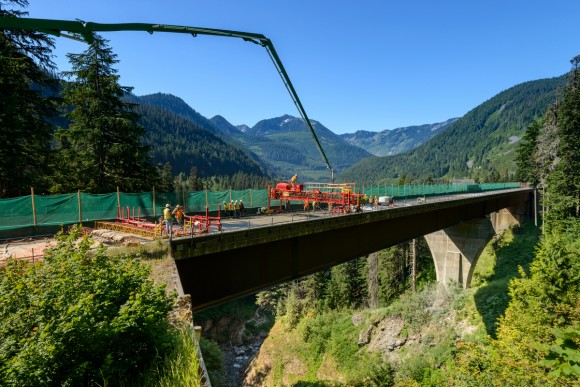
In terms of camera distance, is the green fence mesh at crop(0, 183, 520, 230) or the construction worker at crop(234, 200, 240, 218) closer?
the green fence mesh at crop(0, 183, 520, 230)

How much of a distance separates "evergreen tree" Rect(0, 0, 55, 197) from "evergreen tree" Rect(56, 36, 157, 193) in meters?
1.86

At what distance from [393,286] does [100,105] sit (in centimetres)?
5604

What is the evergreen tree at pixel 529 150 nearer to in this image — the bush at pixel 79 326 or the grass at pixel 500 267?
the grass at pixel 500 267

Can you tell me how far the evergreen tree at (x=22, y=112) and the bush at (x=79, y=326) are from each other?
17.8m

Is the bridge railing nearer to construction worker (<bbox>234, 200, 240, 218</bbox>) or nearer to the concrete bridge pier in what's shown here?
construction worker (<bbox>234, 200, 240, 218</bbox>)

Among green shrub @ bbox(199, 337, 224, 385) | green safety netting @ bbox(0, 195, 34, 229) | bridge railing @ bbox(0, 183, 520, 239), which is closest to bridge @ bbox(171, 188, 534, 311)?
bridge railing @ bbox(0, 183, 520, 239)

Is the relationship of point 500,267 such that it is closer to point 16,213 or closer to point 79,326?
point 79,326

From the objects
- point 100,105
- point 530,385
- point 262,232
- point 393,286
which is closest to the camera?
point 262,232

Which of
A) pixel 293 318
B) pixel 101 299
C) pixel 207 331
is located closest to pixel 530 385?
pixel 101 299

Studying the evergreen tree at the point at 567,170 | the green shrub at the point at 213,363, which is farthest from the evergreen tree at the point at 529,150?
the green shrub at the point at 213,363

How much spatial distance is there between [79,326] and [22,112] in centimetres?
2256

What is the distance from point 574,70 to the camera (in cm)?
4512

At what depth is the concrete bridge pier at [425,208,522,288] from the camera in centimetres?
3903

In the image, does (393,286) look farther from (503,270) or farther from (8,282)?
(8,282)
